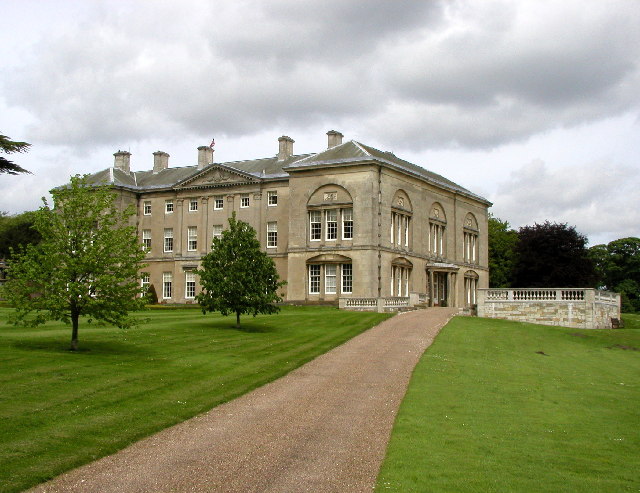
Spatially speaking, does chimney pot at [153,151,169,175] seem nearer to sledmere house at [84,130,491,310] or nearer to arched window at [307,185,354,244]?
sledmere house at [84,130,491,310]

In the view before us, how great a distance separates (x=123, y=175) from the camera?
68625mm

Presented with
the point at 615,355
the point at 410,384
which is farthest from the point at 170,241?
the point at 410,384

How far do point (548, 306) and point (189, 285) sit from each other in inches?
1256

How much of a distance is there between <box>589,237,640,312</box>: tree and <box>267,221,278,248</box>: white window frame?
1999 inches

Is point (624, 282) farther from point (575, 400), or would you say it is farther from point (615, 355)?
point (575, 400)

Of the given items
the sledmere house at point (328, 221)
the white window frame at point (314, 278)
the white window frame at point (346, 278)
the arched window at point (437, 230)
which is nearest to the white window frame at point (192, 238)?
the sledmere house at point (328, 221)

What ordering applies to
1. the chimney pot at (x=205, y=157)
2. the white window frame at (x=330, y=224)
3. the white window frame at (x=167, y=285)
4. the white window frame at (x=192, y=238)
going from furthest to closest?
the chimney pot at (x=205, y=157), the white window frame at (x=167, y=285), the white window frame at (x=192, y=238), the white window frame at (x=330, y=224)

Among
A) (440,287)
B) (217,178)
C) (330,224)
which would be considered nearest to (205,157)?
(217,178)

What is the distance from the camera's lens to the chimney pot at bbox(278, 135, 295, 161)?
6278 centimetres

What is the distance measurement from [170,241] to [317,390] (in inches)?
1960

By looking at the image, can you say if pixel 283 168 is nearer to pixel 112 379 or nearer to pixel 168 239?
pixel 168 239

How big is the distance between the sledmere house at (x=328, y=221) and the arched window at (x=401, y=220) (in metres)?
0.08

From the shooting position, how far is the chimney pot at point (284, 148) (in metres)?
62.8

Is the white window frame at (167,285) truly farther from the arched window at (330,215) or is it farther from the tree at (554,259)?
the tree at (554,259)
